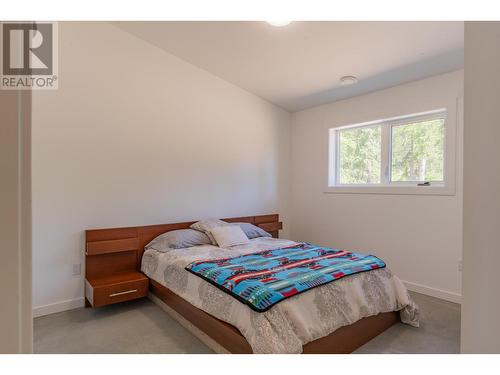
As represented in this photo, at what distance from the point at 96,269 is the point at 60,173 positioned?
1.03 metres

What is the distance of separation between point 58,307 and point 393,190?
12.5ft

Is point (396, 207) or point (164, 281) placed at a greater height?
point (396, 207)

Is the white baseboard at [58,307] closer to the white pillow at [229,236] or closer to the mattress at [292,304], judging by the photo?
the mattress at [292,304]

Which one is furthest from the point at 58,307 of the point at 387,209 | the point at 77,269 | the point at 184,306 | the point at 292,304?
the point at 387,209

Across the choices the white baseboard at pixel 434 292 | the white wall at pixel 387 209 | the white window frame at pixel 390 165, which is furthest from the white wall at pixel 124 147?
the white baseboard at pixel 434 292

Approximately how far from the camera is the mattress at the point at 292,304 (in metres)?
1.66

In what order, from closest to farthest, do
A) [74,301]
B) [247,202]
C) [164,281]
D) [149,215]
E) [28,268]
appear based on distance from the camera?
[28,268] → [164,281] → [74,301] → [149,215] → [247,202]

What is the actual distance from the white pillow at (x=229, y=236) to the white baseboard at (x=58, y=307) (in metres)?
1.48

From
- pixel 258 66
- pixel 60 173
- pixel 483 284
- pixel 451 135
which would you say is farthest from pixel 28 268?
pixel 451 135

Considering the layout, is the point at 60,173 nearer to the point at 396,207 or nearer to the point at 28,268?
the point at 28,268

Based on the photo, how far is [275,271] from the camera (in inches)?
88.3

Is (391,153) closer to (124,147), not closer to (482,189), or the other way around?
(124,147)

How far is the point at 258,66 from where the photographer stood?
11.1 feet

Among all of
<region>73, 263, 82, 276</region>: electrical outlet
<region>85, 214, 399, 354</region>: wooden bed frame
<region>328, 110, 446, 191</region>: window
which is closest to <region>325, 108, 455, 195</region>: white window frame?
<region>328, 110, 446, 191</region>: window
